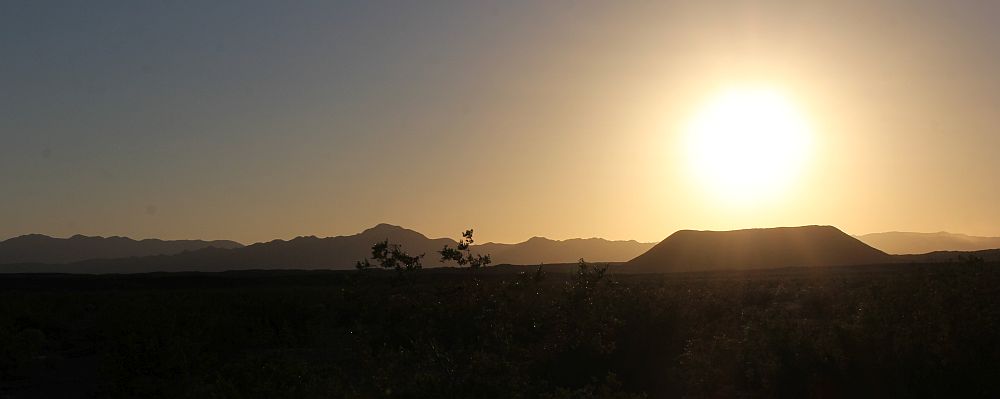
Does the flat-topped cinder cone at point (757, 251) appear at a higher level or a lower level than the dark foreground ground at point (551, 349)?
higher

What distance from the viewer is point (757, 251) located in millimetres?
105938

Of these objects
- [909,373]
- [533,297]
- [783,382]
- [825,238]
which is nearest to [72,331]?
[533,297]

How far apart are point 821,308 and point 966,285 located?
31.1ft

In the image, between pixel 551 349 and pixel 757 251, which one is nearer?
pixel 551 349

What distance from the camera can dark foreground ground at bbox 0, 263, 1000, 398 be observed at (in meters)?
12.5

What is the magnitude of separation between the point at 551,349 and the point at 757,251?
97066 millimetres

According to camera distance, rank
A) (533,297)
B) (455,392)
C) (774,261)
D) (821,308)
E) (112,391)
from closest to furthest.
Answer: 1. (455,392)
2. (112,391)
3. (533,297)
4. (821,308)
5. (774,261)

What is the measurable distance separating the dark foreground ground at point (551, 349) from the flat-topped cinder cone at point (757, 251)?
76892mm

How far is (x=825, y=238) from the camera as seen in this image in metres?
107

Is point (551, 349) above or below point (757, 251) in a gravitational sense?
below

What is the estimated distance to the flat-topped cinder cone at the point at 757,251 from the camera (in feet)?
325

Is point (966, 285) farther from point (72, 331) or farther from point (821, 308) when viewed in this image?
point (72, 331)

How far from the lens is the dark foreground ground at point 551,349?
1255 centimetres

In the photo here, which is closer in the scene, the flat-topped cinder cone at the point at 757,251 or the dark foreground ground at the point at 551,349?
the dark foreground ground at the point at 551,349
